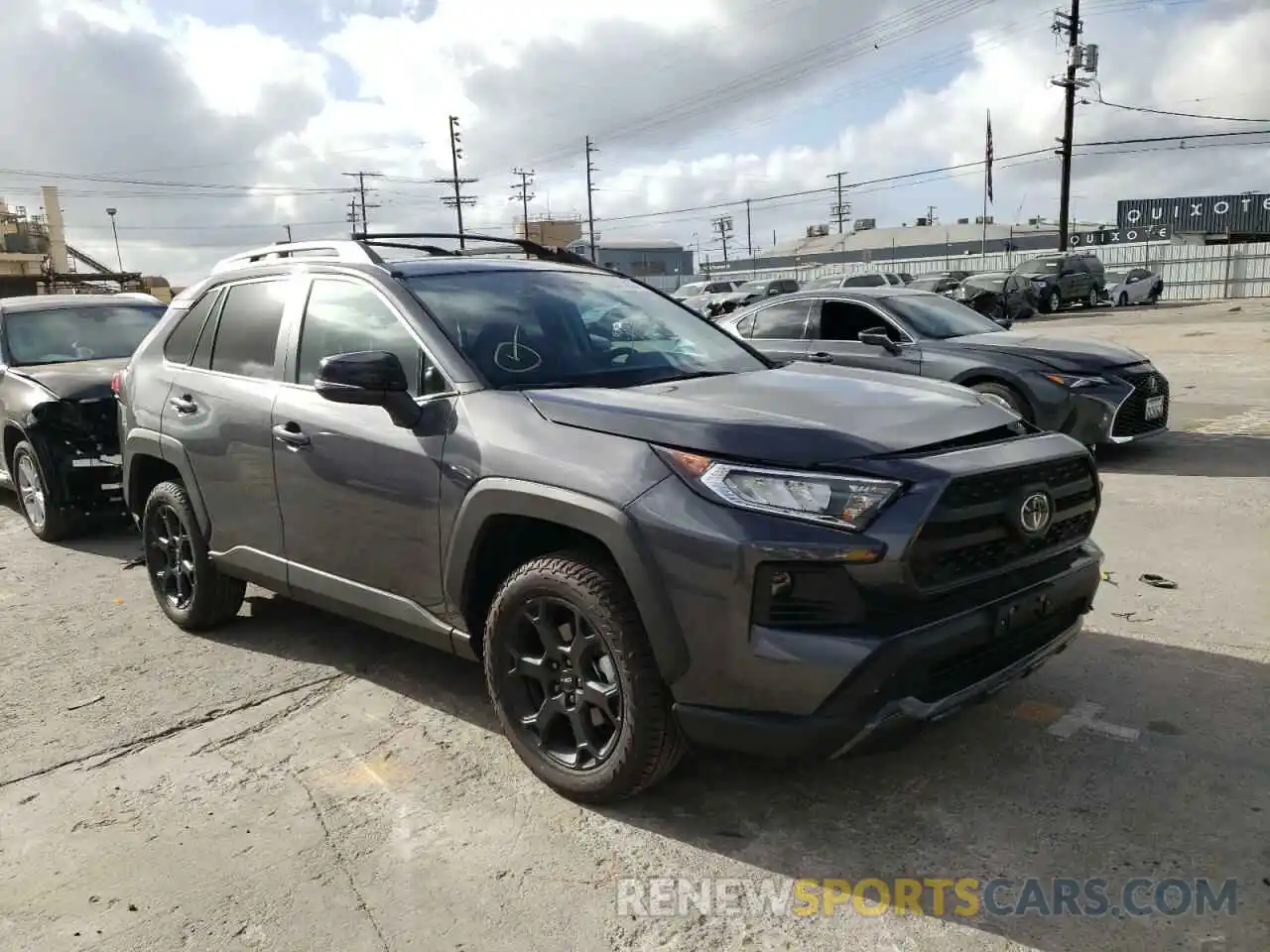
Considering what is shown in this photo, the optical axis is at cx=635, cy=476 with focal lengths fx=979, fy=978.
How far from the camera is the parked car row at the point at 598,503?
258 centimetres

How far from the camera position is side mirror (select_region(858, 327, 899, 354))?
310 inches

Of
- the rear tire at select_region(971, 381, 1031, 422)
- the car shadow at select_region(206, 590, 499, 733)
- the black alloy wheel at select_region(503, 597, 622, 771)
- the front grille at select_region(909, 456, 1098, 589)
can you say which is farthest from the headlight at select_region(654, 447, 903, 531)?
the rear tire at select_region(971, 381, 1031, 422)

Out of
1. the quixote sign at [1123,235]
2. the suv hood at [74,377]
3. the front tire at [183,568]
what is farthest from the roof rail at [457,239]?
the quixote sign at [1123,235]

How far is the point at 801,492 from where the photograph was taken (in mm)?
2627

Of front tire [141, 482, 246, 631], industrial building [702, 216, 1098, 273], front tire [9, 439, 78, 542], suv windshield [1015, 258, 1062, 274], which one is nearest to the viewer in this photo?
front tire [141, 482, 246, 631]

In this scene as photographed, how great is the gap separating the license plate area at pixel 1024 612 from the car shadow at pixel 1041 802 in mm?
398

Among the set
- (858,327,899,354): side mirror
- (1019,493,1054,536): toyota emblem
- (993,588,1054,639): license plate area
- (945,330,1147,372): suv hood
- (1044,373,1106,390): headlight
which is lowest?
(993,588,1054,639): license plate area

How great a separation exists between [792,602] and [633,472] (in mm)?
579

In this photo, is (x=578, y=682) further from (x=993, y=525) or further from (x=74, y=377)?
(x=74, y=377)

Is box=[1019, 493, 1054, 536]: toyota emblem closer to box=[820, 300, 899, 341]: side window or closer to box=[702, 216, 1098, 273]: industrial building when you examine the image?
box=[820, 300, 899, 341]: side window

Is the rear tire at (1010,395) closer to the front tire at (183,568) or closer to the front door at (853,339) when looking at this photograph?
the front door at (853,339)

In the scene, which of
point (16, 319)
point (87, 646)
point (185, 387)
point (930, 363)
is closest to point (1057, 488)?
point (185, 387)

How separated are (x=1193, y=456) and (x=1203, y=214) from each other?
69.7m

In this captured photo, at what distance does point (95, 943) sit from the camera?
255 cm
